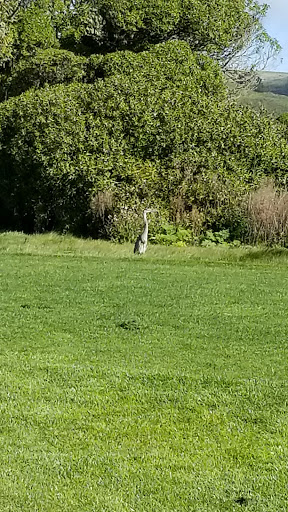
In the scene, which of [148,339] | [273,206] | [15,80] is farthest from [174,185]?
[148,339]

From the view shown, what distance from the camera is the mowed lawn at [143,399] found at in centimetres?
353

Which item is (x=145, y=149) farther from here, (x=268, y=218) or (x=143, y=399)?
(x=143, y=399)

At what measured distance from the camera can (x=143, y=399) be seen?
4.77 m

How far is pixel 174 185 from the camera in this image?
18750 mm

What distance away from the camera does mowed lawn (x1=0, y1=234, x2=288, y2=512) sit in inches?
139

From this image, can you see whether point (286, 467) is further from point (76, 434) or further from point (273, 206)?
point (273, 206)

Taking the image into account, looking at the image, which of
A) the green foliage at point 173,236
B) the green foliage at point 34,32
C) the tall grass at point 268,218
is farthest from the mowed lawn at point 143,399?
the green foliage at point 34,32

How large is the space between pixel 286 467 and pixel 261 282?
21.0 ft

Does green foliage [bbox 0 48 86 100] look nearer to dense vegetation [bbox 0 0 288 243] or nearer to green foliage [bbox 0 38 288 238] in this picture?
dense vegetation [bbox 0 0 288 243]

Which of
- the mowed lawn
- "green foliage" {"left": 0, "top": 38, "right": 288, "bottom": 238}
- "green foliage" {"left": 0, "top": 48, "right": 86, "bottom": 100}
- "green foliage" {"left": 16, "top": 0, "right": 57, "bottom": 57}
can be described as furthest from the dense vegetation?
the mowed lawn

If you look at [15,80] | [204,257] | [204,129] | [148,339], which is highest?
[15,80]

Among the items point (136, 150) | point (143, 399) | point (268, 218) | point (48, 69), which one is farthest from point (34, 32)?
point (143, 399)

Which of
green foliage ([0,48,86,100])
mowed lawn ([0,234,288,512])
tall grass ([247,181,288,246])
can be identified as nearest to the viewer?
mowed lawn ([0,234,288,512])

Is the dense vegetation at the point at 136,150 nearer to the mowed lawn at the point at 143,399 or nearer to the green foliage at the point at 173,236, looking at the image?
the green foliage at the point at 173,236
